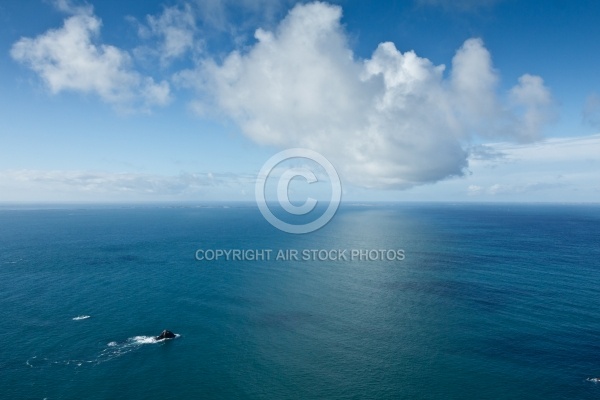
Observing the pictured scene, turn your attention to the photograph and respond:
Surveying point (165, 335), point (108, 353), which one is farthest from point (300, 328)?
point (108, 353)

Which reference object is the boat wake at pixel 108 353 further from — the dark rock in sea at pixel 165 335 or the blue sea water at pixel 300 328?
the dark rock in sea at pixel 165 335

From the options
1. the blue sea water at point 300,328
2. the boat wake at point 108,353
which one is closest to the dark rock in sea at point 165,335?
the boat wake at point 108,353

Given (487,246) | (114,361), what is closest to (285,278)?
(114,361)

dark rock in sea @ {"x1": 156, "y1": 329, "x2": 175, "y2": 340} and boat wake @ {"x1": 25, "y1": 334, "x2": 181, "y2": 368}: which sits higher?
dark rock in sea @ {"x1": 156, "y1": 329, "x2": 175, "y2": 340}

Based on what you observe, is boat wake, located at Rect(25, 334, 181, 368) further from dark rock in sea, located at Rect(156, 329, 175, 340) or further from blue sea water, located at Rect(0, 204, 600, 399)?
dark rock in sea, located at Rect(156, 329, 175, 340)

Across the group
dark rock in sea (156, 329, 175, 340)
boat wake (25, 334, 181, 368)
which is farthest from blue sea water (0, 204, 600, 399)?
dark rock in sea (156, 329, 175, 340)

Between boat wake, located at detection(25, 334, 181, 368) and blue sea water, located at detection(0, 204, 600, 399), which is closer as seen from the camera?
blue sea water, located at detection(0, 204, 600, 399)

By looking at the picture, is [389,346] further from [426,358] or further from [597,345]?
[597,345]

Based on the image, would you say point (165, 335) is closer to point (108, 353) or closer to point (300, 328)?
point (108, 353)
